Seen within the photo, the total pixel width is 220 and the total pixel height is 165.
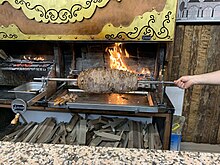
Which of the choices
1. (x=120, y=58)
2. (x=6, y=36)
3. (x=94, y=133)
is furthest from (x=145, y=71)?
(x=6, y=36)

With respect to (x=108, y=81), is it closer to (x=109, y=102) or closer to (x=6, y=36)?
(x=109, y=102)

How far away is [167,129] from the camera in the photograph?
59.9 inches

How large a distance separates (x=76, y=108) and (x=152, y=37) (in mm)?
773

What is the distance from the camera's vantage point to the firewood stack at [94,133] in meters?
1.72

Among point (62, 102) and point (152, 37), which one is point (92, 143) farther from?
point (152, 37)

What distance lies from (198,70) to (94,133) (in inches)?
46.3

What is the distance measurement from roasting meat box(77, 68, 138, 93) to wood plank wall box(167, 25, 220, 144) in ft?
1.91

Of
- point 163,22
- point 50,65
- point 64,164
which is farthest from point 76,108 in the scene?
point 64,164

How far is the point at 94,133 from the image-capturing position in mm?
1804

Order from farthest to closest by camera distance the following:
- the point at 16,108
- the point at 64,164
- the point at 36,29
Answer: the point at 36,29 < the point at 16,108 < the point at 64,164

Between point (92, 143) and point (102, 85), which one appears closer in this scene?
point (102, 85)

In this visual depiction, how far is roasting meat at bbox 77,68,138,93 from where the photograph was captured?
4.87ft

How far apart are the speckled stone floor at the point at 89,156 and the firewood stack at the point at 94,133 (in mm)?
1114

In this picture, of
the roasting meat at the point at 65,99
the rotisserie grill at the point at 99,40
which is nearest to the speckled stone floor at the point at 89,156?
the rotisserie grill at the point at 99,40
